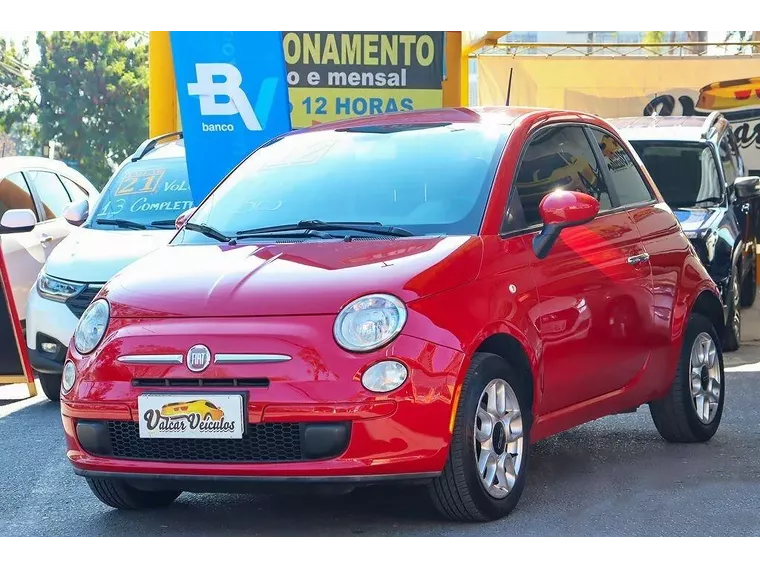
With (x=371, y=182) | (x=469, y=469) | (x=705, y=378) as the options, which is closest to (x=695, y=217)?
(x=705, y=378)

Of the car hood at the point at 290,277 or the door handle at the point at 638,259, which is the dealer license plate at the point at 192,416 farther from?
the door handle at the point at 638,259

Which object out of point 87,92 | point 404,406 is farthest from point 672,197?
point 87,92

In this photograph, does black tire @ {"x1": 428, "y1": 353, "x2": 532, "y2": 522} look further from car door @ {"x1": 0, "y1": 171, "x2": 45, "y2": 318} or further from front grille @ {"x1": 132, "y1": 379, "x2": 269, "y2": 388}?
car door @ {"x1": 0, "y1": 171, "x2": 45, "y2": 318}

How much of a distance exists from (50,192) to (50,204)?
0.12 metres

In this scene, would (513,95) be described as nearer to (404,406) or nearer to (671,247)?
(671,247)

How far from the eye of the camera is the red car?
4883 mm

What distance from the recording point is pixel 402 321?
4922 millimetres

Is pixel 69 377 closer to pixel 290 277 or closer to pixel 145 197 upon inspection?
pixel 290 277

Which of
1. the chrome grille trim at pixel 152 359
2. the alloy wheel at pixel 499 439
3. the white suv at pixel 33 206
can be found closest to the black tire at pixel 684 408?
the alloy wheel at pixel 499 439

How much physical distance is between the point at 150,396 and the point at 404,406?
92 centimetres

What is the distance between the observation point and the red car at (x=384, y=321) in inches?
192

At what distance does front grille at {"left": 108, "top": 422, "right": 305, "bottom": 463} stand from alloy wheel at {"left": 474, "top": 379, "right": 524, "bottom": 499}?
73cm

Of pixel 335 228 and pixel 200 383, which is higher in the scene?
pixel 335 228

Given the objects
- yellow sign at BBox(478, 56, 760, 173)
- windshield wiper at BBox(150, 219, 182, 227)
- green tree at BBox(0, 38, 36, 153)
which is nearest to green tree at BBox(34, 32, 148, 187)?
green tree at BBox(0, 38, 36, 153)
